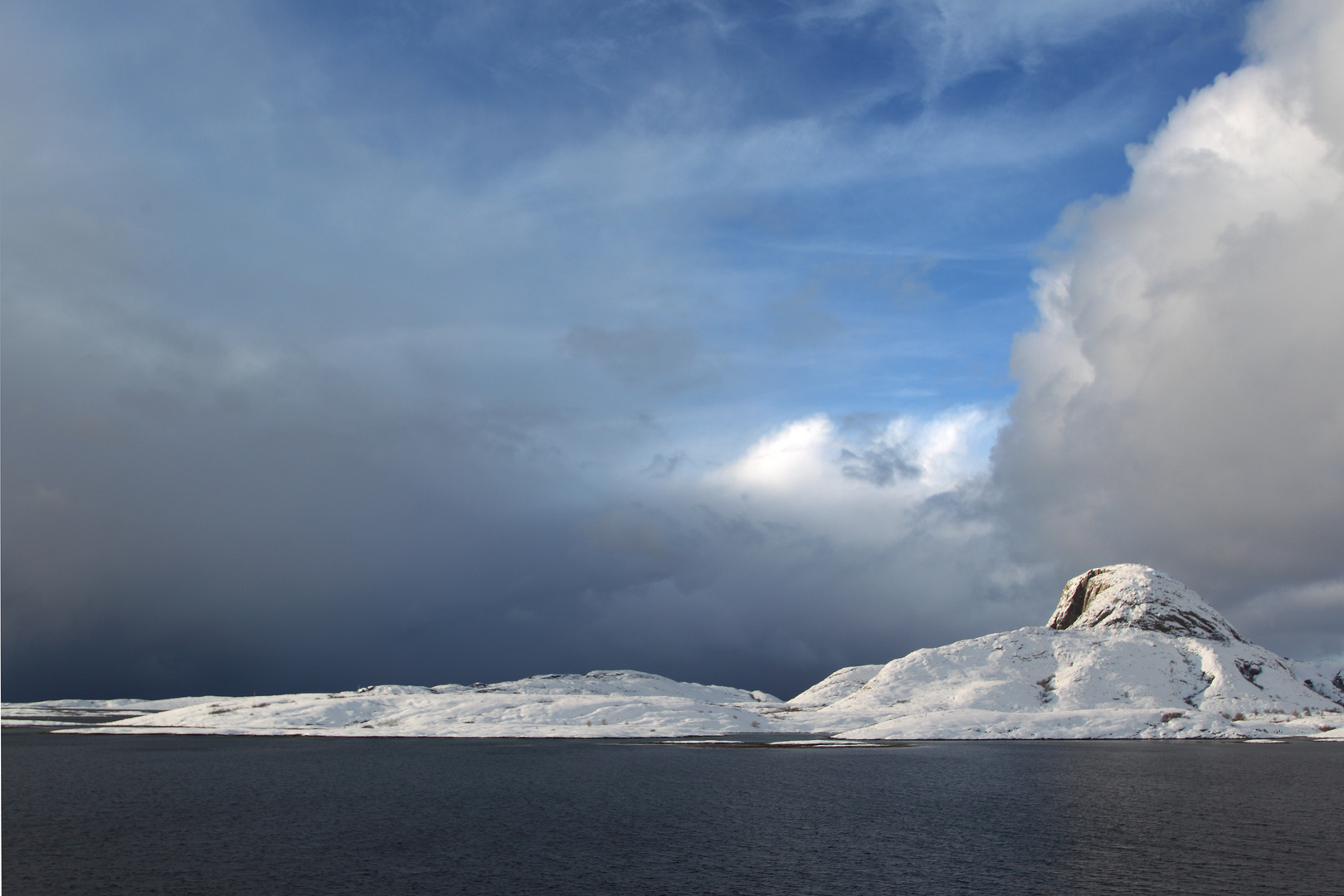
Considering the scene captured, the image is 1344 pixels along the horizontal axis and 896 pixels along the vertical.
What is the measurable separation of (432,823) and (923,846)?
49.1 meters

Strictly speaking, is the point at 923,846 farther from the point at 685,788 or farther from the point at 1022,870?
the point at 685,788

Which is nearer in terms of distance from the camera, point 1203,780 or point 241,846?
point 241,846

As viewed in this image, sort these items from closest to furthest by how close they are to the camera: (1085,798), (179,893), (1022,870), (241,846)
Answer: (179,893), (1022,870), (241,846), (1085,798)

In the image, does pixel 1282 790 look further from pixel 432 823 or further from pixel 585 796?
pixel 432 823

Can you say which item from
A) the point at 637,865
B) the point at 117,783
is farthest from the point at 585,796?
the point at 117,783

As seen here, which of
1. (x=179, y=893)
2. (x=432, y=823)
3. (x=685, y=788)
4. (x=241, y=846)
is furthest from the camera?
(x=685, y=788)

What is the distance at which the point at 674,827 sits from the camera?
8775cm

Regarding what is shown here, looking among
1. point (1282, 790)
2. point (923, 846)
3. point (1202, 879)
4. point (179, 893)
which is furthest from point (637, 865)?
point (1282, 790)

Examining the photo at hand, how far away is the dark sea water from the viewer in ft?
211

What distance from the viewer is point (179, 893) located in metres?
60.2

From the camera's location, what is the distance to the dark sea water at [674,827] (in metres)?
64.4

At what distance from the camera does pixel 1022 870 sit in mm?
68000

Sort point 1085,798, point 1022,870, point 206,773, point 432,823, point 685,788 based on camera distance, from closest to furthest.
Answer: point 1022,870 → point 432,823 → point 1085,798 → point 685,788 → point 206,773

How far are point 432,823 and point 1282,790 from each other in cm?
10685
